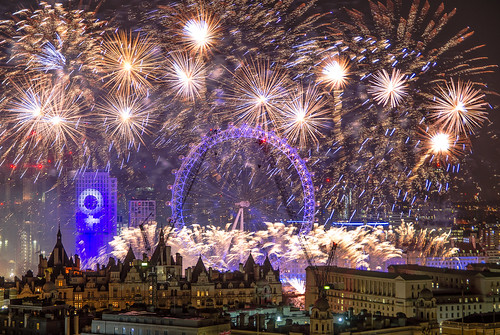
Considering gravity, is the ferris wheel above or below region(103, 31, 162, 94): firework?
below

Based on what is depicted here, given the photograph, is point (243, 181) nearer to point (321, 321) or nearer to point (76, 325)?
point (76, 325)

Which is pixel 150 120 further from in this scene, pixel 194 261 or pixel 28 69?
pixel 28 69

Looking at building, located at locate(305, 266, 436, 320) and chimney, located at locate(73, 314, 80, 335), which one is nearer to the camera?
chimney, located at locate(73, 314, 80, 335)

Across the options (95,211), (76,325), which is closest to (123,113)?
(76,325)

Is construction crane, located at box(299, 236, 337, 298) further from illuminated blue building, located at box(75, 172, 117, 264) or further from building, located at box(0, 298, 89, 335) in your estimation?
illuminated blue building, located at box(75, 172, 117, 264)

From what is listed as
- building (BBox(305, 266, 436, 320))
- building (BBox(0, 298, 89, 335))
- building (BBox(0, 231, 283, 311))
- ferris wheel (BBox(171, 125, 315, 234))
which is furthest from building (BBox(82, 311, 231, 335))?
ferris wheel (BBox(171, 125, 315, 234))

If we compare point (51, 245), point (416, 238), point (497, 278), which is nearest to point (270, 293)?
point (497, 278)

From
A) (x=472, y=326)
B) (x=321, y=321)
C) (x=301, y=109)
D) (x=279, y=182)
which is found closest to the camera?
(x=321, y=321)
